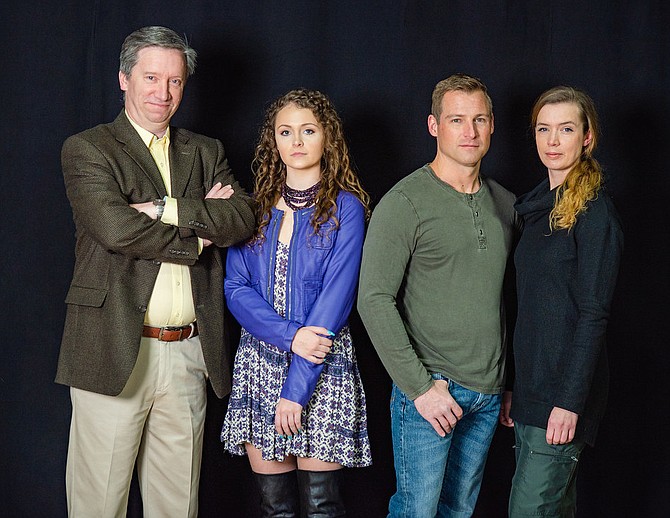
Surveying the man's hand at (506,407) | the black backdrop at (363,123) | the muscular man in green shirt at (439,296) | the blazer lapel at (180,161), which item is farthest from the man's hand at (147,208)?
the man's hand at (506,407)

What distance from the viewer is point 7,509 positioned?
325cm

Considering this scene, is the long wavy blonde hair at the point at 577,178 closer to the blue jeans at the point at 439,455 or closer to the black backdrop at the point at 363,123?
the blue jeans at the point at 439,455

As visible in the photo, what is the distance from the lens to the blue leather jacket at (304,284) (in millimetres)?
2516

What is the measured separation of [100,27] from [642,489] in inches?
105

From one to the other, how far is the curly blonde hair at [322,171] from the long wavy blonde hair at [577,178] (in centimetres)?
59

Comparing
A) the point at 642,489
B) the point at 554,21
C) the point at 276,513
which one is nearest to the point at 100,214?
the point at 276,513

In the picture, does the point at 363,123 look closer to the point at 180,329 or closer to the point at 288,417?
the point at 180,329

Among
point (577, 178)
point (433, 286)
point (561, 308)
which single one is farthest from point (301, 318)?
point (577, 178)

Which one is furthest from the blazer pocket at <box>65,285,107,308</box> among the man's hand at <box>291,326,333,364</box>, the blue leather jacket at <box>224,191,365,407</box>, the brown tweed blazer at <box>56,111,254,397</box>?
the man's hand at <box>291,326,333,364</box>

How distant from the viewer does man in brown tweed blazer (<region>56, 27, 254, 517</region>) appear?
2.54 m

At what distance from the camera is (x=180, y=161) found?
272cm

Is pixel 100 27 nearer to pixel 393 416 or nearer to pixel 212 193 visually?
pixel 212 193

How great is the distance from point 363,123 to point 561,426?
143 centimetres

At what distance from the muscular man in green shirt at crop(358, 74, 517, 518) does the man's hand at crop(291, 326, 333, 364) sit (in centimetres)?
14
